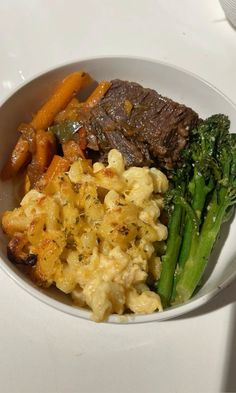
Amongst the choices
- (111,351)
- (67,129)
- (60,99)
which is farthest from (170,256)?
(60,99)

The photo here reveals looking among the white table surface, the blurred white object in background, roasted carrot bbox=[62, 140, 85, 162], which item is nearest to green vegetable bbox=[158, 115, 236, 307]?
the white table surface

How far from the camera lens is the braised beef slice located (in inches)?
64.0

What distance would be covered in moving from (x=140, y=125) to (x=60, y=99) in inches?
12.2

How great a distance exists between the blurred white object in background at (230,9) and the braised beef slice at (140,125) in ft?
2.03

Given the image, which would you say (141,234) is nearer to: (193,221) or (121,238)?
(121,238)

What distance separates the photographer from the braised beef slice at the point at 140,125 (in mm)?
1626

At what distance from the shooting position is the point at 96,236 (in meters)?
1.38

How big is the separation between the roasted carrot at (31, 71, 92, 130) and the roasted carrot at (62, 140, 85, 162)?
0.12 meters

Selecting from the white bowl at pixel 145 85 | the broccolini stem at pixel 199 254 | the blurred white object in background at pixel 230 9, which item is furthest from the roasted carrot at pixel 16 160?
the blurred white object in background at pixel 230 9

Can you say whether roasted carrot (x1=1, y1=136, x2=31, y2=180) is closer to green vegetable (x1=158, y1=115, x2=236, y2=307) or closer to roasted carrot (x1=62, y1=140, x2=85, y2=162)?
roasted carrot (x1=62, y1=140, x2=85, y2=162)

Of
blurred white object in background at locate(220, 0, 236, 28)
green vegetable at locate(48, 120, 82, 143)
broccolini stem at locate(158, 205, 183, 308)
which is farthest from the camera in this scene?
blurred white object in background at locate(220, 0, 236, 28)

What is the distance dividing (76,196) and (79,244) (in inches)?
6.1

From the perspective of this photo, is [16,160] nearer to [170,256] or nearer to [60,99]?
[60,99]

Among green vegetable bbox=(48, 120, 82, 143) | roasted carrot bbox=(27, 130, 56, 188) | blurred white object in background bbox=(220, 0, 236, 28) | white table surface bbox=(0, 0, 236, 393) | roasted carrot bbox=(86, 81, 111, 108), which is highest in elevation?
blurred white object in background bbox=(220, 0, 236, 28)
